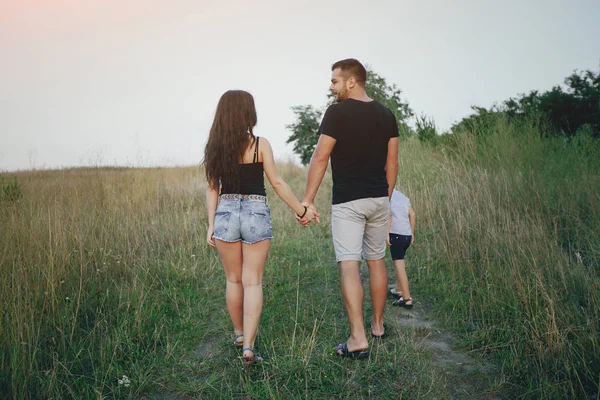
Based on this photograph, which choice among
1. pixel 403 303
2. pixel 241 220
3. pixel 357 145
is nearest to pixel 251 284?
pixel 241 220

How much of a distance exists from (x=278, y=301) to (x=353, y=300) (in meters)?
1.45

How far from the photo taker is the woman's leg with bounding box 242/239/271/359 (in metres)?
2.91

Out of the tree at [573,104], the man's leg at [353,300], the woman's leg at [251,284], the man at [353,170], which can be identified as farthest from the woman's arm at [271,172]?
the tree at [573,104]

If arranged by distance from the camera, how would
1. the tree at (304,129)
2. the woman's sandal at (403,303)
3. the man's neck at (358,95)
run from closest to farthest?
the man's neck at (358,95), the woman's sandal at (403,303), the tree at (304,129)

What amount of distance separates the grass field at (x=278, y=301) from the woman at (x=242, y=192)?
1.61 feet

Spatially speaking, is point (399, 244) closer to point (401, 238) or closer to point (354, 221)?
point (401, 238)

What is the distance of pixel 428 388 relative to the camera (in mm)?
2646

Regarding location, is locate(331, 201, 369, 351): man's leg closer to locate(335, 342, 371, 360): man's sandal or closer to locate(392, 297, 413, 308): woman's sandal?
locate(335, 342, 371, 360): man's sandal

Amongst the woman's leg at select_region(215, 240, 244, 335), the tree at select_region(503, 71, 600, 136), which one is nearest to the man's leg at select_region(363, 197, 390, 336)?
the woman's leg at select_region(215, 240, 244, 335)

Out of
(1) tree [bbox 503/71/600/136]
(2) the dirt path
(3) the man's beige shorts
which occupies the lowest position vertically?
(2) the dirt path

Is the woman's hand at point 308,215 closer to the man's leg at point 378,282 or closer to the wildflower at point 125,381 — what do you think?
the man's leg at point 378,282

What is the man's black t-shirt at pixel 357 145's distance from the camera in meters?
3.03

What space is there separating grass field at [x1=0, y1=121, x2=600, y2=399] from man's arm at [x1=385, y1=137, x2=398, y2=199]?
1378mm

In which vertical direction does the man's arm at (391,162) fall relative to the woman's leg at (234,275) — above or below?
above
